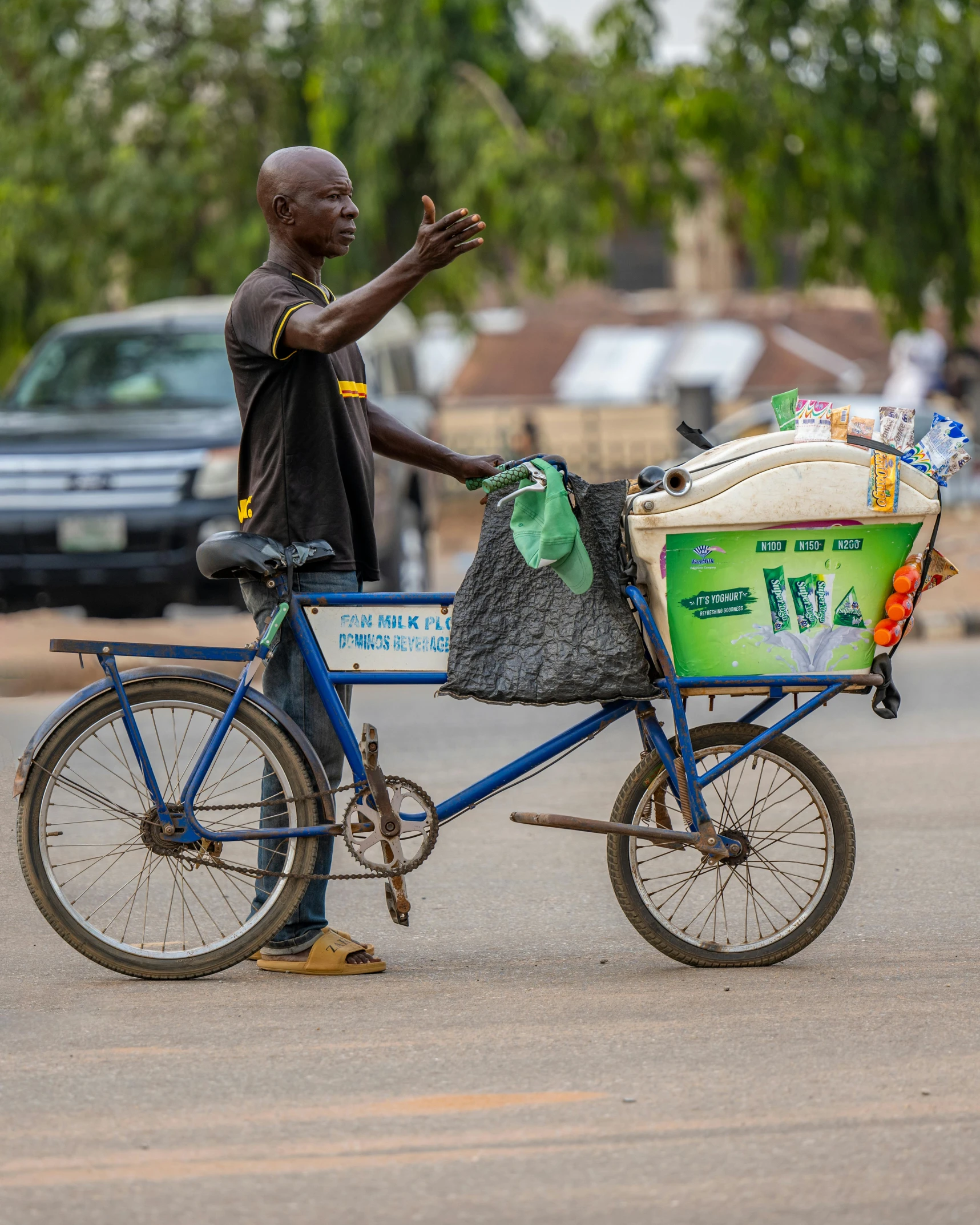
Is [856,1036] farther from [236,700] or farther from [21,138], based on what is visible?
[21,138]

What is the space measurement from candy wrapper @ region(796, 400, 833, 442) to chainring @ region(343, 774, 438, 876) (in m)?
1.28

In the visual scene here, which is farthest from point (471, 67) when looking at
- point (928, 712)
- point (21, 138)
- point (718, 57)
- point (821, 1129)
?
point (821, 1129)

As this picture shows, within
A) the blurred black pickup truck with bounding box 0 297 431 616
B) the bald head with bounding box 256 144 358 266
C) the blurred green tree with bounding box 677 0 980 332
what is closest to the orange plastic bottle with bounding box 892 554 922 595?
the bald head with bounding box 256 144 358 266

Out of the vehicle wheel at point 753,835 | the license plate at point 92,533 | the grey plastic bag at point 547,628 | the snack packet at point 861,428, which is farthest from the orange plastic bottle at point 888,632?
the license plate at point 92,533

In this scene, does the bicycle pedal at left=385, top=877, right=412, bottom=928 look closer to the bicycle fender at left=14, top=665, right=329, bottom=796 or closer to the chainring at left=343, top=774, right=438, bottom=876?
the chainring at left=343, top=774, right=438, bottom=876

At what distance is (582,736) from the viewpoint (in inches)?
191

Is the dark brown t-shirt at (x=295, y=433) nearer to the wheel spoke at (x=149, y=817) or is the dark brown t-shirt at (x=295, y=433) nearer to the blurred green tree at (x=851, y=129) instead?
the wheel spoke at (x=149, y=817)

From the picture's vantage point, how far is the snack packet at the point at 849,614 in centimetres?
474

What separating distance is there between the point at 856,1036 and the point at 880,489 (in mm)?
1288

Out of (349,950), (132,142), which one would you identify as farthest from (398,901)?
(132,142)

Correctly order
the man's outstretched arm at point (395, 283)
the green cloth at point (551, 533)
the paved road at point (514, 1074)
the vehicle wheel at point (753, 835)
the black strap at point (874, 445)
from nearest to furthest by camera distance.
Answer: the paved road at point (514, 1074) < the man's outstretched arm at point (395, 283) < the green cloth at point (551, 533) < the black strap at point (874, 445) < the vehicle wheel at point (753, 835)

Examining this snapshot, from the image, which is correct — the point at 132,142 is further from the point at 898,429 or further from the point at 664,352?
the point at 664,352

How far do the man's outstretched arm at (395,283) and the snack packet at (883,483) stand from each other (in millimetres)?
1096

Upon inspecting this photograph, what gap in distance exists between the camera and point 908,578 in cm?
469
